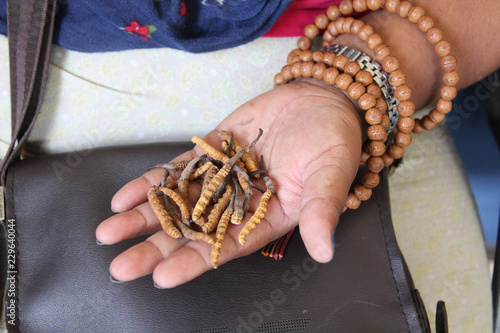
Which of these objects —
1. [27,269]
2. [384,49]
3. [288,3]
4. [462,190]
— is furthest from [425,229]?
→ [27,269]

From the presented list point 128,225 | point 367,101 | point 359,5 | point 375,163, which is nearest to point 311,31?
point 359,5

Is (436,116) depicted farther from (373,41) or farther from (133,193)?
(133,193)

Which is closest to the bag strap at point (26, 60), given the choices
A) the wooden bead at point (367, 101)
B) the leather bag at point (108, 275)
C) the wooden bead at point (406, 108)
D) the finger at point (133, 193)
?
the leather bag at point (108, 275)

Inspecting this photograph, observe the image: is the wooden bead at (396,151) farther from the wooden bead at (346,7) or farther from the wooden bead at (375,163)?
the wooden bead at (346,7)

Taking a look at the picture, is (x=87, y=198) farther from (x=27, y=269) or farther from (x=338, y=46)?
(x=338, y=46)

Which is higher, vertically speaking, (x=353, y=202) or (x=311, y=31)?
(x=311, y=31)

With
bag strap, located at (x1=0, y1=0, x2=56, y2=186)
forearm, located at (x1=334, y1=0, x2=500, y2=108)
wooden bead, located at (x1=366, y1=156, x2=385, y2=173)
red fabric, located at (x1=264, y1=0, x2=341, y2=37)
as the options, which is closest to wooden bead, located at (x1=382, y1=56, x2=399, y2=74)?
forearm, located at (x1=334, y1=0, x2=500, y2=108)

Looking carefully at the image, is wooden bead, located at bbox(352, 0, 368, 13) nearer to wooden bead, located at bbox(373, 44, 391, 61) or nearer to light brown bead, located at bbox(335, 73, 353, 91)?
wooden bead, located at bbox(373, 44, 391, 61)
